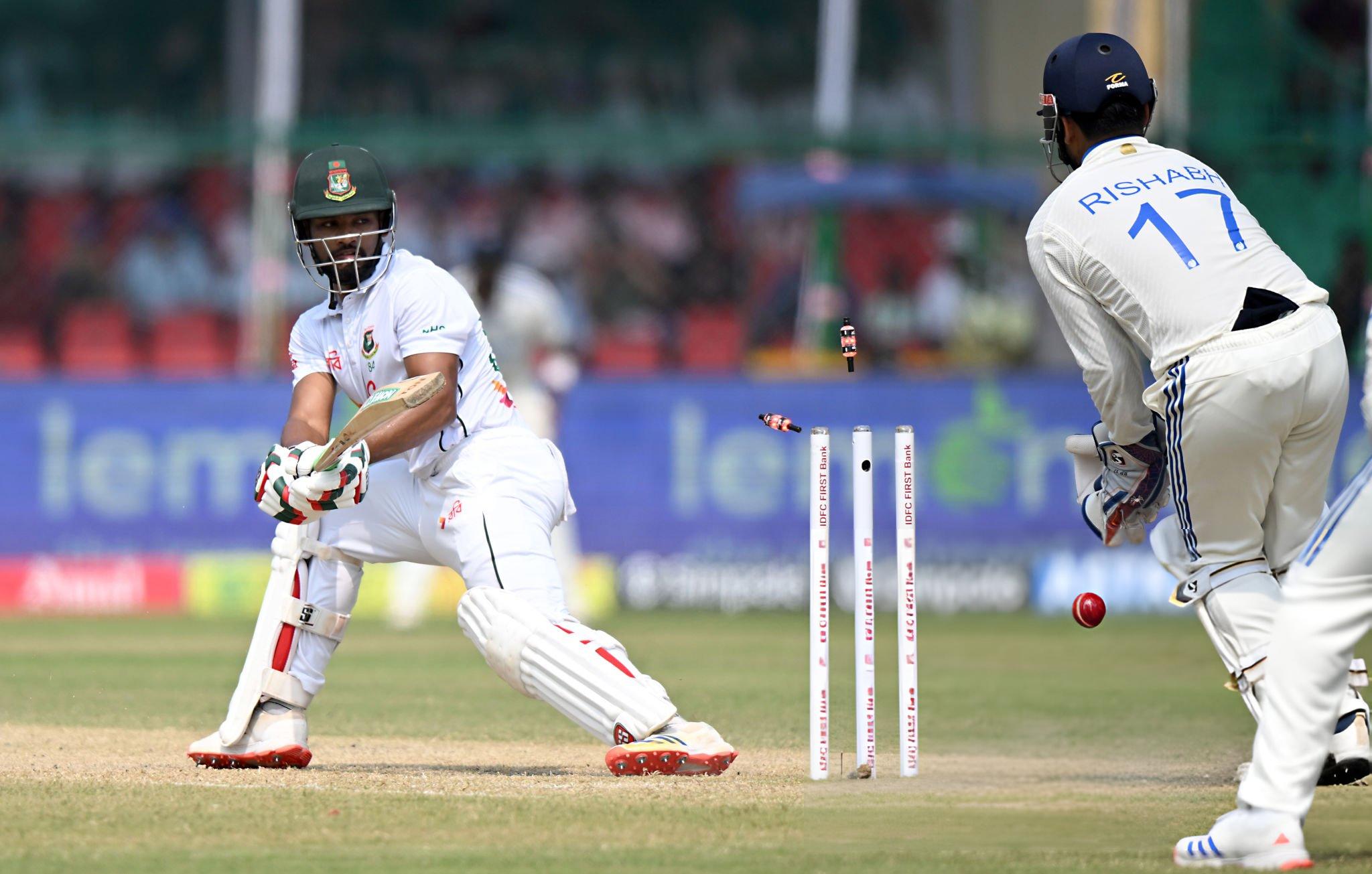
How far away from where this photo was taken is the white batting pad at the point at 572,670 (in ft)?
16.7

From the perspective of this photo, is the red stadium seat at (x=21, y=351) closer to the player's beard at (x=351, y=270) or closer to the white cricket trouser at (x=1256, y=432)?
the player's beard at (x=351, y=270)

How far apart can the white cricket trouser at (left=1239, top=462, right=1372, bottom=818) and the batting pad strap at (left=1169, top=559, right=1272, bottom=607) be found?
3.34 feet

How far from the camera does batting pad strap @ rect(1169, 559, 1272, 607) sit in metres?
4.83

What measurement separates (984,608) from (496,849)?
8617 millimetres

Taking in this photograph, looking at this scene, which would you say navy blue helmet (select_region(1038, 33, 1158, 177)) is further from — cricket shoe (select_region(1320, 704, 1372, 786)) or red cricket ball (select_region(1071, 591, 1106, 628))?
cricket shoe (select_region(1320, 704, 1372, 786))

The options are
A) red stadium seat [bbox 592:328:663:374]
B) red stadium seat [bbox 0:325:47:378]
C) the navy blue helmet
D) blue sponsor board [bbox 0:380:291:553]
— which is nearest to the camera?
the navy blue helmet

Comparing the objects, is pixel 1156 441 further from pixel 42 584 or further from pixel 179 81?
pixel 179 81

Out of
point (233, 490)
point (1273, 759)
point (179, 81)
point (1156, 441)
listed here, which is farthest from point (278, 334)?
point (1273, 759)

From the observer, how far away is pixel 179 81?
2098 cm

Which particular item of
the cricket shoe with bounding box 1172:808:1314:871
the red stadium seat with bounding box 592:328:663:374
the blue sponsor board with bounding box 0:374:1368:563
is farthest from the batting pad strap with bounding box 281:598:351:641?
the red stadium seat with bounding box 592:328:663:374

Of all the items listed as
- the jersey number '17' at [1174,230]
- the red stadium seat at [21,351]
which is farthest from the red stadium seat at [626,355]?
the jersey number '17' at [1174,230]

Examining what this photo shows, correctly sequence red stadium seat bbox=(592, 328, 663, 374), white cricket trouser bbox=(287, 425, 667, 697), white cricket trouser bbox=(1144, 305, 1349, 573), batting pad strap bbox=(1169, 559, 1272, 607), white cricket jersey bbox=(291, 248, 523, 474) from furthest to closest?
red stadium seat bbox=(592, 328, 663, 374), white cricket jersey bbox=(291, 248, 523, 474), white cricket trouser bbox=(287, 425, 667, 697), batting pad strap bbox=(1169, 559, 1272, 607), white cricket trouser bbox=(1144, 305, 1349, 573)

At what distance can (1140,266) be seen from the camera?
4766 millimetres

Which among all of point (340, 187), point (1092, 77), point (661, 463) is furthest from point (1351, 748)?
point (661, 463)
